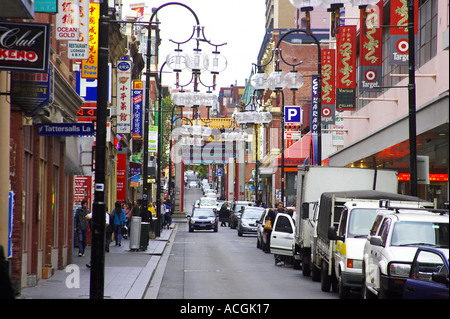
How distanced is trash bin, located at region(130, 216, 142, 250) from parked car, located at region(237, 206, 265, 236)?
18458 millimetres

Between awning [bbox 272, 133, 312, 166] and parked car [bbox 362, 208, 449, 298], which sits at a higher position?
awning [bbox 272, 133, 312, 166]

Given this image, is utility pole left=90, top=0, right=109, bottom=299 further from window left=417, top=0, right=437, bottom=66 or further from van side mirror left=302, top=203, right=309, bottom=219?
window left=417, top=0, right=437, bottom=66

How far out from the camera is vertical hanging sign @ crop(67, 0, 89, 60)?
21.9 meters

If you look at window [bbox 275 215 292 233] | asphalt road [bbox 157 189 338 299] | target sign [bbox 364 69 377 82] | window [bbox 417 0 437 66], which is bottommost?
asphalt road [bbox 157 189 338 299]

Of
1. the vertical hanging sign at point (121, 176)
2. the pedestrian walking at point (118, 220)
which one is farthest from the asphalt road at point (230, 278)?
the vertical hanging sign at point (121, 176)

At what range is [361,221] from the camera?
59.1 feet

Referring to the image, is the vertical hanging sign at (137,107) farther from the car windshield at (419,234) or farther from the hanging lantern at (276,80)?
the car windshield at (419,234)

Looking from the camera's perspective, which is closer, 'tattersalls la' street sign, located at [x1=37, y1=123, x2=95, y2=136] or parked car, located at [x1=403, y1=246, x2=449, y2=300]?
parked car, located at [x1=403, y1=246, x2=449, y2=300]

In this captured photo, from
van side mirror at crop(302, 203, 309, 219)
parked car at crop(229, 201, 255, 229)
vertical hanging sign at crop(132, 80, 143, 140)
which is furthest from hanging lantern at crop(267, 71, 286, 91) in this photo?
parked car at crop(229, 201, 255, 229)

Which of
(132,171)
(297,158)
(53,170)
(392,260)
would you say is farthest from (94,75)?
(297,158)

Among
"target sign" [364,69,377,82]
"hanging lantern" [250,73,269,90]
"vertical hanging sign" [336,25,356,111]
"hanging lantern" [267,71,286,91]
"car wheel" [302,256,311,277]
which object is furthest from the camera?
"vertical hanging sign" [336,25,356,111]

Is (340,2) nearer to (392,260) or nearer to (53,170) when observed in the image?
(392,260)

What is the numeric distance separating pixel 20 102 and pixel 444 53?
14185 mm
